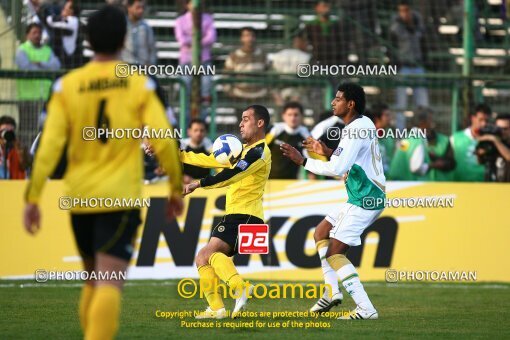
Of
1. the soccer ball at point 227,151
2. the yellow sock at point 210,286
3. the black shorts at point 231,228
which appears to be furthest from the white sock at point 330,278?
the soccer ball at point 227,151

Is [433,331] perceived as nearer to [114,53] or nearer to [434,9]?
[114,53]

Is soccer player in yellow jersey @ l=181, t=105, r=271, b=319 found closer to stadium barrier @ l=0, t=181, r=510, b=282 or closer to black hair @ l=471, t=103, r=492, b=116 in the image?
stadium barrier @ l=0, t=181, r=510, b=282

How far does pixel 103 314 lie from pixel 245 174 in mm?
4507

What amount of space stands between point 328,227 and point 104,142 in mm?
5190

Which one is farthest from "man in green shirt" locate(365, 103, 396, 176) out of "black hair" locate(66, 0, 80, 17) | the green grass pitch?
"black hair" locate(66, 0, 80, 17)

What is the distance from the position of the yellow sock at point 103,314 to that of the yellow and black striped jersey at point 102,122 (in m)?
0.62

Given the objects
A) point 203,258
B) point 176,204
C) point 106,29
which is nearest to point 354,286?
point 203,258

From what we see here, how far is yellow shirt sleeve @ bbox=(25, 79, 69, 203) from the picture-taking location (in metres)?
7.35

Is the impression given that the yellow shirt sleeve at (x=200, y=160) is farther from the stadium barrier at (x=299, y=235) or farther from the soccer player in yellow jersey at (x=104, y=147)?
the stadium barrier at (x=299, y=235)

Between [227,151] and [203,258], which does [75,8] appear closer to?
[227,151]

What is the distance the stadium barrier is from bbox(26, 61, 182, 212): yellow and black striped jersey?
8658 millimetres

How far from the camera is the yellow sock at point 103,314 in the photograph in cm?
712

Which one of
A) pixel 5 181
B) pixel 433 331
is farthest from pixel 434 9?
pixel 433 331

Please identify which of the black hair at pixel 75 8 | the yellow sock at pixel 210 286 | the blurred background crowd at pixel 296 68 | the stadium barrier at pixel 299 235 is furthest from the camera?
the black hair at pixel 75 8
